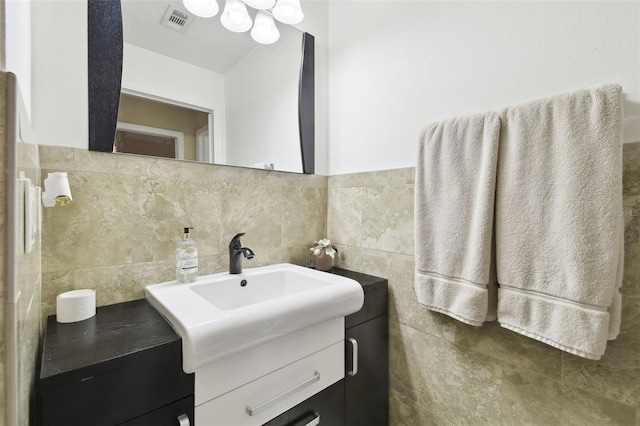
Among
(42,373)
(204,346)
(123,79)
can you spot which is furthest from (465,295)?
(123,79)

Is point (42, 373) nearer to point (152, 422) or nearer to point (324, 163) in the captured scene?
point (152, 422)

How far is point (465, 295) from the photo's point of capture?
35.2 inches

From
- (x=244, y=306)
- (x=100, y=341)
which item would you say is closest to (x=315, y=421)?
(x=244, y=306)

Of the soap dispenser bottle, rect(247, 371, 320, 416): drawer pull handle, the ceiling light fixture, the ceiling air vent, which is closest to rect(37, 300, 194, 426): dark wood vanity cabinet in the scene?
rect(247, 371, 320, 416): drawer pull handle

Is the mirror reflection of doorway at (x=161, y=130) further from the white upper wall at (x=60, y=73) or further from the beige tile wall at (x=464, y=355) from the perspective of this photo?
the beige tile wall at (x=464, y=355)

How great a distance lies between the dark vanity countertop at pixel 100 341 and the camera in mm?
545

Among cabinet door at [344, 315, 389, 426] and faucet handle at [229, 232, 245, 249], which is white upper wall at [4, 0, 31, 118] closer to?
faucet handle at [229, 232, 245, 249]

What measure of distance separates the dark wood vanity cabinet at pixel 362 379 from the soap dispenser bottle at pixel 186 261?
1.87 feet

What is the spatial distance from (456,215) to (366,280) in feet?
1.57

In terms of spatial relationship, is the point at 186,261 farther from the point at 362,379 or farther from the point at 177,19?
the point at 177,19

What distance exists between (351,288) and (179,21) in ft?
4.00

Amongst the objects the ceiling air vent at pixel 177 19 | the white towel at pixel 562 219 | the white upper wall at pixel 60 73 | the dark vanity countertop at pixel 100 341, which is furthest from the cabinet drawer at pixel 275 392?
the ceiling air vent at pixel 177 19

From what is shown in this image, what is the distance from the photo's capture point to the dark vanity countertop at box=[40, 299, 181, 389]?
0.55m

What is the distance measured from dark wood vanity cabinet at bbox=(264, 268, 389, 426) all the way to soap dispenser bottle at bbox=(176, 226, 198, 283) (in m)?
0.57
